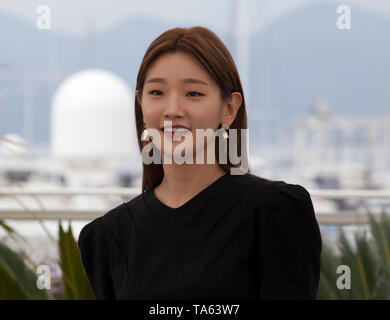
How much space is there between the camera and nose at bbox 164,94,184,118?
54cm

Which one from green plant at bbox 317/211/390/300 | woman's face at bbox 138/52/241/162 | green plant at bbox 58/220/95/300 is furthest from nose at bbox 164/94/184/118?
green plant at bbox 317/211/390/300

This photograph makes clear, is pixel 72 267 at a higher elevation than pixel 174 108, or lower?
lower

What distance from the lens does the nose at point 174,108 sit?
54 centimetres

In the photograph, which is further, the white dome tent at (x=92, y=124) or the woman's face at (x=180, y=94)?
the white dome tent at (x=92, y=124)

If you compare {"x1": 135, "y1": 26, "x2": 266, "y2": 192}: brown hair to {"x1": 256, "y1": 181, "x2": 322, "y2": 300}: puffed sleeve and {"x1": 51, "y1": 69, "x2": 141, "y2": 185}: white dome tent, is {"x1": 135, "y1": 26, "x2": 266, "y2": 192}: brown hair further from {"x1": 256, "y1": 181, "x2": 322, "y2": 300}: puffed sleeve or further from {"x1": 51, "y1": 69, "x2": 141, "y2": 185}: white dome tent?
{"x1": 51, "y1": 69, "x2": 141, "y2": 185}: white dome tent

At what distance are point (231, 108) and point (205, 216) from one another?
0.37ft

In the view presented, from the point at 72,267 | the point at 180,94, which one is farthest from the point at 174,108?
the point at 72,267

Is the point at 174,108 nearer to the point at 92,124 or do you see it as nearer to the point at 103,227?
the point at 103,227

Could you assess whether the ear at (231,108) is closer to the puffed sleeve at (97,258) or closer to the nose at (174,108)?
the nose at (174,108)

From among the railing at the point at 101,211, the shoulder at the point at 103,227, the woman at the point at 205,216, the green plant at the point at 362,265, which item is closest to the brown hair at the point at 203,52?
the woman at the point at 205,216

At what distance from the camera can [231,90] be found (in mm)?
573

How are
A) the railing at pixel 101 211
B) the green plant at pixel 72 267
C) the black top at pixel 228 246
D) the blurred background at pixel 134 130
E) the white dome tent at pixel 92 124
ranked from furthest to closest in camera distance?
1. the white dome tent at pixel 92 124
2. the railing at pixel 101 211
3. the blurred background at pixel 134 130
4. the green plant at pixel 72 267
5. the black top at pixel 228 246

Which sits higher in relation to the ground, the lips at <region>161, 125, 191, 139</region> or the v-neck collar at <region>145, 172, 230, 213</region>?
the lips at <region>161, 125, 191, 139</region>

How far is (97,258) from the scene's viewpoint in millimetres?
614
